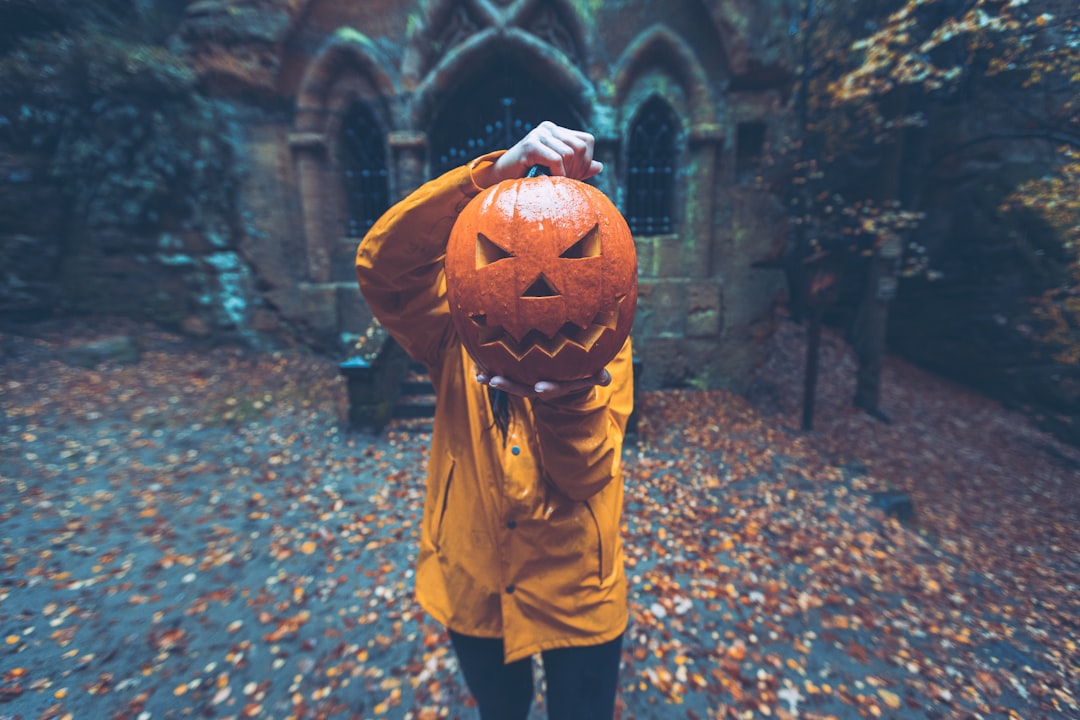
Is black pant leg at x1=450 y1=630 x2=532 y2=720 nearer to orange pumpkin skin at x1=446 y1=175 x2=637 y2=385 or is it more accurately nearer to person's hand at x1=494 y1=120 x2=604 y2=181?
orange pumpkin skin at x1=446 y1=175 x2=637 y2=385

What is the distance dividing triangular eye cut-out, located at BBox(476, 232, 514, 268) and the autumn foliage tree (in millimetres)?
5958

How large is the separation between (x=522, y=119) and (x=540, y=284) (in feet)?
27.0

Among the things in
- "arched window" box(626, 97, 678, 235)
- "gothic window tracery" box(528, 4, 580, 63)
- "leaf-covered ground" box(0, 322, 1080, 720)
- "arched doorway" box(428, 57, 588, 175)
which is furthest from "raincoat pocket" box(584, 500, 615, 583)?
"gothic window tracery" box(528, 4, 580, 63)

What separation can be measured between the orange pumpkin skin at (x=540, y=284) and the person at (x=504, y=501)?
4.3 inches

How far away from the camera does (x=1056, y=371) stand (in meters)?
7.10

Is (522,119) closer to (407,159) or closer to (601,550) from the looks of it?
(407,159)

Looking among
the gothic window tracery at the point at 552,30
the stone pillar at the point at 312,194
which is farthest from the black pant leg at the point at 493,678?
the gothic window tracery at the point at 552,30

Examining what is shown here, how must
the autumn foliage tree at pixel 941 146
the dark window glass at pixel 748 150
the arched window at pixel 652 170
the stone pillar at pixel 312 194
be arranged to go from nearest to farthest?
the autumn foliage tree at pixel 941 146 < the dark window glass at pixel 748 150 < the arched window at pixel 652 170 < the stone pillar at pixel 312 194

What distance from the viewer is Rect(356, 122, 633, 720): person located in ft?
4.44

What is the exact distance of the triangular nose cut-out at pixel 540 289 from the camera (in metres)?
1.23

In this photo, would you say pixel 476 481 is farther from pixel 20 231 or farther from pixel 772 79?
pixel 20 231

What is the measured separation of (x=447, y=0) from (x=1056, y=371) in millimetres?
12276

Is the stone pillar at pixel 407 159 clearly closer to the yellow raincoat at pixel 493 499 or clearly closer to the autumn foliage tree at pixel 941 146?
the autumn foliage tree at pixel 941 146

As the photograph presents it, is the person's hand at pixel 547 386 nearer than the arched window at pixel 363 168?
Yes
